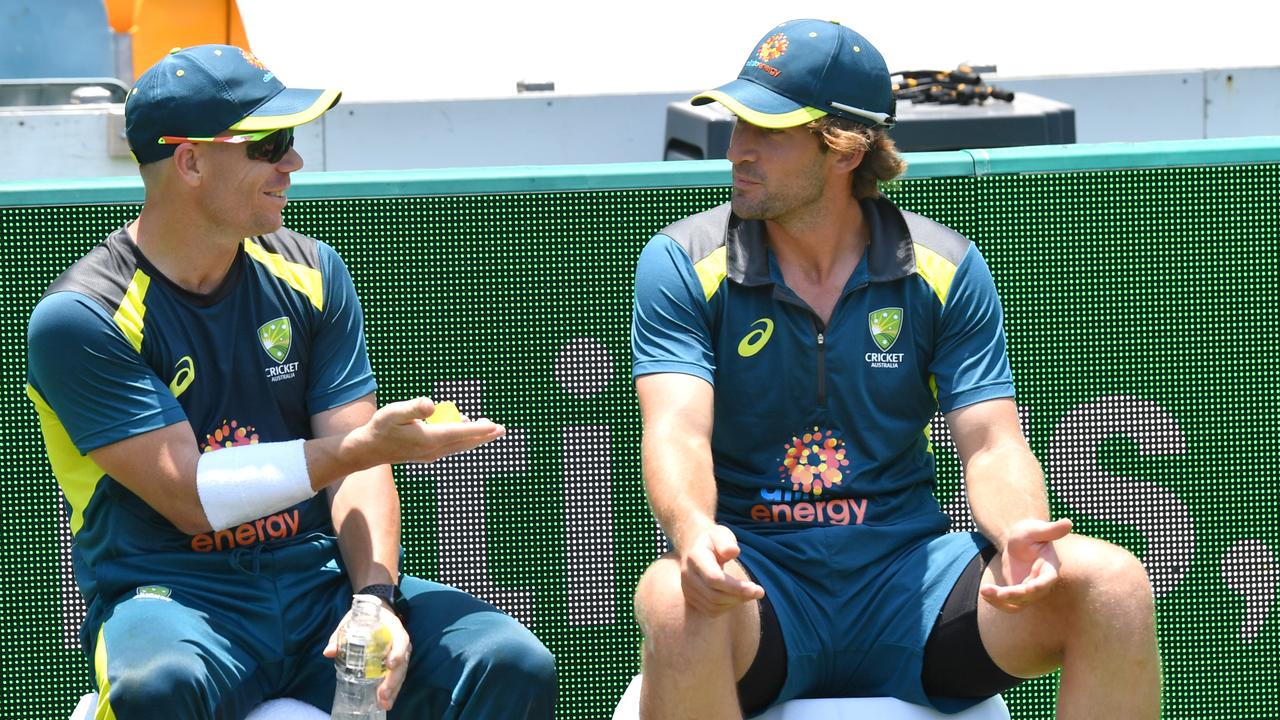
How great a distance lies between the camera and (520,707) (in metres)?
3.11

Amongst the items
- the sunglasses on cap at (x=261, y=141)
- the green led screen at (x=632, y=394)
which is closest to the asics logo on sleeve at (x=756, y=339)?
the green led screen at (x=632, y=394)

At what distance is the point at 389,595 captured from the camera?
316 cm

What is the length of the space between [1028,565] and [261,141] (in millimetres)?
1675

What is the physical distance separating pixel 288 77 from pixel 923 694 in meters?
5.28

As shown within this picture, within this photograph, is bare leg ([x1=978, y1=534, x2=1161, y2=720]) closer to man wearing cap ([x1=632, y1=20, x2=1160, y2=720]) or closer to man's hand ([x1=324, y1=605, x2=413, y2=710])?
man wearing cap ([x1=632, y1=20, x2=1160, y2=720])

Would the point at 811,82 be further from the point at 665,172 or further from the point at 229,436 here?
the point at 229,436

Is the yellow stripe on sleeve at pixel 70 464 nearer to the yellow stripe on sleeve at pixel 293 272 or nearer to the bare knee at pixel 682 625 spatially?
the yellow stripe on sleeve at pixel 293 272

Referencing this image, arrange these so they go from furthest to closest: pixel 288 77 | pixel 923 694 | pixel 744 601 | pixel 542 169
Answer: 1. pixel 288 77
2. pixel 542 169
3. pixel 923 694
4. pixel 744 601

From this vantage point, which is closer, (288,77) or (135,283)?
(135,283)

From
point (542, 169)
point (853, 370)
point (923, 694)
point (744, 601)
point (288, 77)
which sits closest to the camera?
point (744, 601)

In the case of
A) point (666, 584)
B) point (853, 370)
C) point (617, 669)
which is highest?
point (853, 370)

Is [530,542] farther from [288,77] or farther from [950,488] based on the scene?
[288,77]

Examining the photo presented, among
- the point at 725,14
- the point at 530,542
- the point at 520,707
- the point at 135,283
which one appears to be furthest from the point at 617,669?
the point at 725,14

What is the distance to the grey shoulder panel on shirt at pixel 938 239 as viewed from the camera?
11.2 ft
